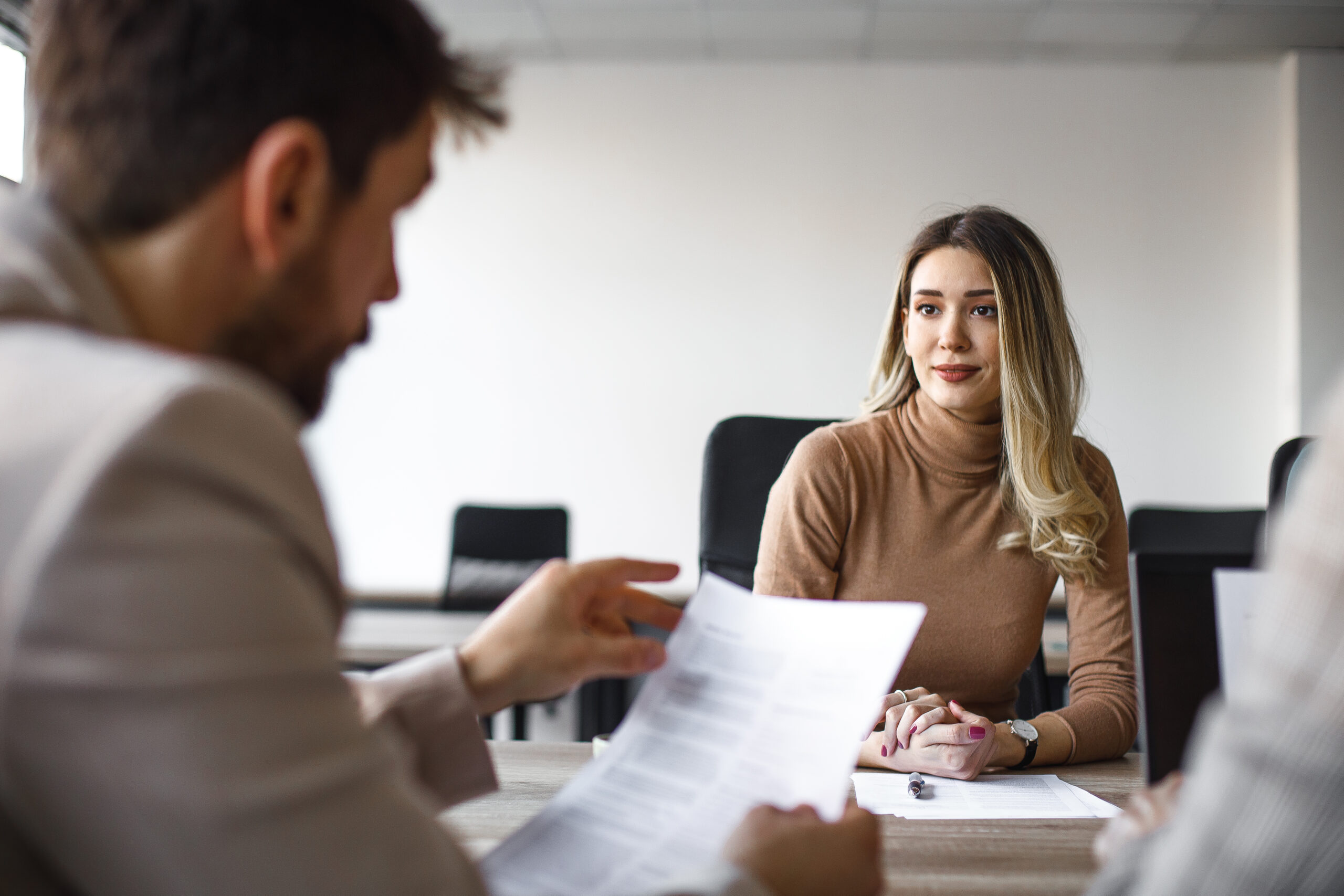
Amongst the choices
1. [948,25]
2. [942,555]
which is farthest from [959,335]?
[948,25]

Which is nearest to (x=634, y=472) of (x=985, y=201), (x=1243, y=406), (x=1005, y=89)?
(x=985, y=201)

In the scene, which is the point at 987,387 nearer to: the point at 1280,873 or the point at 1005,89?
the point at 1280,873

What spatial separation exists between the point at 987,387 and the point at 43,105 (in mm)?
1413

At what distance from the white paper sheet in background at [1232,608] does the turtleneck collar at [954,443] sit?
0.89 metres

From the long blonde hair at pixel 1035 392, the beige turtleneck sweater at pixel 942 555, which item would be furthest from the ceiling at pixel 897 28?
the beige turtleneck sweater at pixel 942 555

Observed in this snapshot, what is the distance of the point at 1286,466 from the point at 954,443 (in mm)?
514

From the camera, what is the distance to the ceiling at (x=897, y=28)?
369 cm

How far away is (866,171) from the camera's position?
4176 millimetres

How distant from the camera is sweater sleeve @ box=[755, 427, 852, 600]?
4.90ft

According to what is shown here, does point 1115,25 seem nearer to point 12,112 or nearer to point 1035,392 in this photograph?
point 1035,392

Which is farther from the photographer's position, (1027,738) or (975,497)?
(975,497)

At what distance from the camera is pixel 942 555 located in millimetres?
1534

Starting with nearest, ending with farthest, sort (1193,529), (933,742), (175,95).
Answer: (175,95)
(933,742)
(1193,529)

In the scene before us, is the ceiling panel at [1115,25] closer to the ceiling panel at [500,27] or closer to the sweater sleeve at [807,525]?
the ceiling panel at [500,27]
